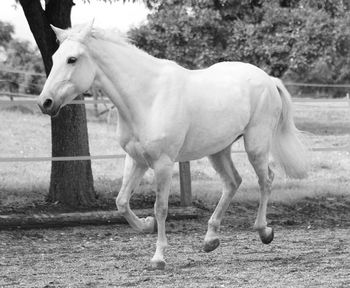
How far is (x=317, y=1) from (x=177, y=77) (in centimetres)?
460

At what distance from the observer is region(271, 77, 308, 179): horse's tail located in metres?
7.20

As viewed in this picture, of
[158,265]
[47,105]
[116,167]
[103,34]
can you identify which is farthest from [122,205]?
[116,167]

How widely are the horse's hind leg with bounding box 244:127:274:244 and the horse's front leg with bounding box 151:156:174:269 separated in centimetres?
106

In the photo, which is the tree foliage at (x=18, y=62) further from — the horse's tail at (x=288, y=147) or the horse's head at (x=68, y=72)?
the horse's head at (x=68, y=72)

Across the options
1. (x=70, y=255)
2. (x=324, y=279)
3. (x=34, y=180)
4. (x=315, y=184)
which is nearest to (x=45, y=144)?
(x=34, y=180)

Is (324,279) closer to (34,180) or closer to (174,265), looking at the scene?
(174,265)

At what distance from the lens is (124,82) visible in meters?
5.82

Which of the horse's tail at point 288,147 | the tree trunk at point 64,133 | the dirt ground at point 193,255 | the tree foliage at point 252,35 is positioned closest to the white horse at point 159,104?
the dirt ground at point 193,255

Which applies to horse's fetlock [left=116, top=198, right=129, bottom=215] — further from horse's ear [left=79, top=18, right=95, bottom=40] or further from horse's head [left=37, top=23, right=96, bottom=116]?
horse's ear [left=79, top=18, right=95, bottom=40]

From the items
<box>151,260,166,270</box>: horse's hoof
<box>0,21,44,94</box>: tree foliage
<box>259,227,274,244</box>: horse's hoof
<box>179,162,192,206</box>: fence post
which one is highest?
<box>151,260,166,270</box>: horse's hoof

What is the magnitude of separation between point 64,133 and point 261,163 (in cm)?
279

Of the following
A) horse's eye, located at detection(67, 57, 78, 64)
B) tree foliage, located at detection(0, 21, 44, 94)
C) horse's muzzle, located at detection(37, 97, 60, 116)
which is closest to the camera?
horse's muzzle, located at detection(37, 97, 60, 116)

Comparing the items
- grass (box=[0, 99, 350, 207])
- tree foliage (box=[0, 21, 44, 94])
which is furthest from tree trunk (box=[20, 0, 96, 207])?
tree foliage (box=[0, 21, 44, 94])

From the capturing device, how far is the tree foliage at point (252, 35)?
17.4 meters
